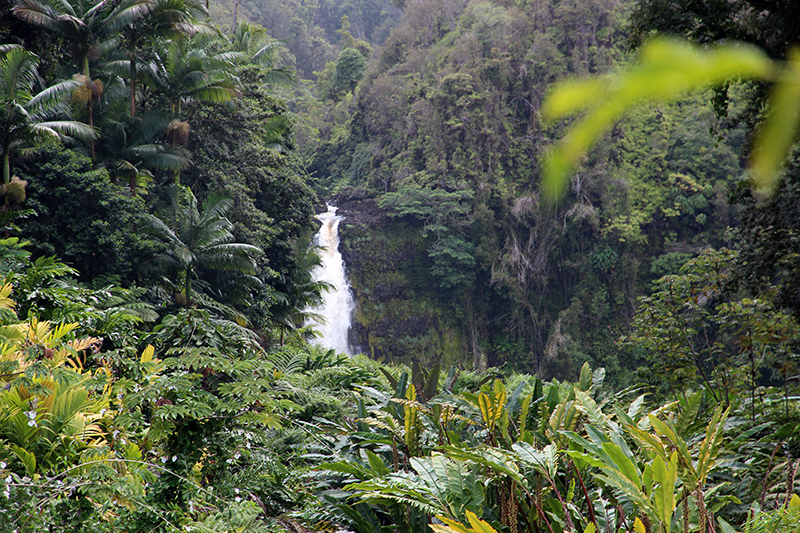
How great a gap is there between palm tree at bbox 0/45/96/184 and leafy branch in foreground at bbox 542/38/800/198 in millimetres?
9235

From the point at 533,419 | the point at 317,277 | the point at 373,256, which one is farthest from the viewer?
the point at 373,256

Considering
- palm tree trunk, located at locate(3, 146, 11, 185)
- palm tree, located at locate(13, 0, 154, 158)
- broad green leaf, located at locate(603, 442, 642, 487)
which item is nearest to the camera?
broad green leaf, located at locate(603, 442, 642, 487)

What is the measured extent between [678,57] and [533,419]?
7.78ft

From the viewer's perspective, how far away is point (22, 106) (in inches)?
303

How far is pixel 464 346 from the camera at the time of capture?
21.7 metres

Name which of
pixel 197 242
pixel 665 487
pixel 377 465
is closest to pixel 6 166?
pixel 197 242

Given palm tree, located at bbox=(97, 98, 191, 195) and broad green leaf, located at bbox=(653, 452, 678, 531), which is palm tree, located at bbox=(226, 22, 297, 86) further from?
broad green leaf, located at bbox=(653, 452, 678, 531)

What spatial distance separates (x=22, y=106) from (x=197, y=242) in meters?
3.17

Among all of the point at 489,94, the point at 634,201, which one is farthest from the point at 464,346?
the point at 489,94

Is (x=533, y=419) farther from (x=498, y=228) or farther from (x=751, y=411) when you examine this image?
(x=498, y=228)

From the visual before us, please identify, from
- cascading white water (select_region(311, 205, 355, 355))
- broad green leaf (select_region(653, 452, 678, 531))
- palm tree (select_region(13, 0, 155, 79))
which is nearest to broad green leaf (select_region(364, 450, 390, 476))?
broad green leaf (select_region(653, 452, 678, 531))

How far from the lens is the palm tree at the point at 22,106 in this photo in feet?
24.5

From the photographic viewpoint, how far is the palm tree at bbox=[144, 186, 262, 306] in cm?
910

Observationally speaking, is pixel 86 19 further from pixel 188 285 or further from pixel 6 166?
pixel 188 285
